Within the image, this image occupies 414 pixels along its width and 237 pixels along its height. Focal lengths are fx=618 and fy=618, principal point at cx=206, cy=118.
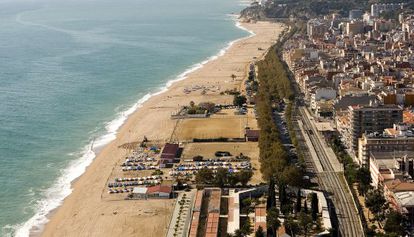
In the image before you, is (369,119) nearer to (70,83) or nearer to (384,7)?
(70,83)

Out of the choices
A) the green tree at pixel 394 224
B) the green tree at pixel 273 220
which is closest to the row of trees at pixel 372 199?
the green tree at pixel 394 224

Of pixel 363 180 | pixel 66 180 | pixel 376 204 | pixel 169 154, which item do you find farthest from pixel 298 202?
pixel 66 180

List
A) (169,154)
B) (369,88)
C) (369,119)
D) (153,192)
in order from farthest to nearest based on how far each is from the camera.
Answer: (369,88), (369,119), (169,154), (153,192)

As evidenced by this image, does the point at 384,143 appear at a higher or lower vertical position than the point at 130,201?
higher

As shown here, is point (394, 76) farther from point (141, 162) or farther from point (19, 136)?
point (19, 136)

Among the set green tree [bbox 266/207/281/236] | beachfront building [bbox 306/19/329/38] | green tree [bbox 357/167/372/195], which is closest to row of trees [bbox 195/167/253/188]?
green tree [bbox 266/207/281/236]

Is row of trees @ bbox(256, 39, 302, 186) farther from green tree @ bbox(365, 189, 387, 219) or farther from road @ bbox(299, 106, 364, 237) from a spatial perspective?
green tree @ bbox(365, 189, 387, 219)

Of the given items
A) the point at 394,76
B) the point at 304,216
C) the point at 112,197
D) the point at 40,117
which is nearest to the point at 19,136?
the point at 40,117
